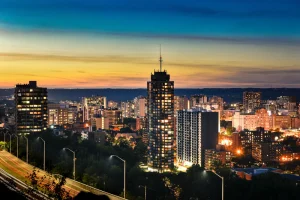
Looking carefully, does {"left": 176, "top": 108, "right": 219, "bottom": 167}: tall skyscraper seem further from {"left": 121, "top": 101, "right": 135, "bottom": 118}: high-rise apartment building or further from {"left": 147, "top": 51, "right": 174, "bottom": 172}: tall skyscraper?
{"left": 121, "top": 101, "right": 135, "bottom": 118}: high-rise apartment building

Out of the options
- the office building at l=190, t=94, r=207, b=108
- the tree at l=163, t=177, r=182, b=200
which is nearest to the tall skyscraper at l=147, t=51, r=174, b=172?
the tree at l=163, t=177, r=182, b=200

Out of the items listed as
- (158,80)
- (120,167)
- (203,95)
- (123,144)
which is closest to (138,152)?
(123,144)

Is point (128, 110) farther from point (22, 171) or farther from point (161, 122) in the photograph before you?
point (22, 171)

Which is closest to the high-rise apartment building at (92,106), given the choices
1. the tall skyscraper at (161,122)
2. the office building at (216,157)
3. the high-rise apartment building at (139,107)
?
the high-rise apartment building at (139,107)

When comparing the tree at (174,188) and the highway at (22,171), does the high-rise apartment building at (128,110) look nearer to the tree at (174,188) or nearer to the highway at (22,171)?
the tree at (174,188)

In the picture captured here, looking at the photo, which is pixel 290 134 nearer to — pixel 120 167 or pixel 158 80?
pixel 158 80
